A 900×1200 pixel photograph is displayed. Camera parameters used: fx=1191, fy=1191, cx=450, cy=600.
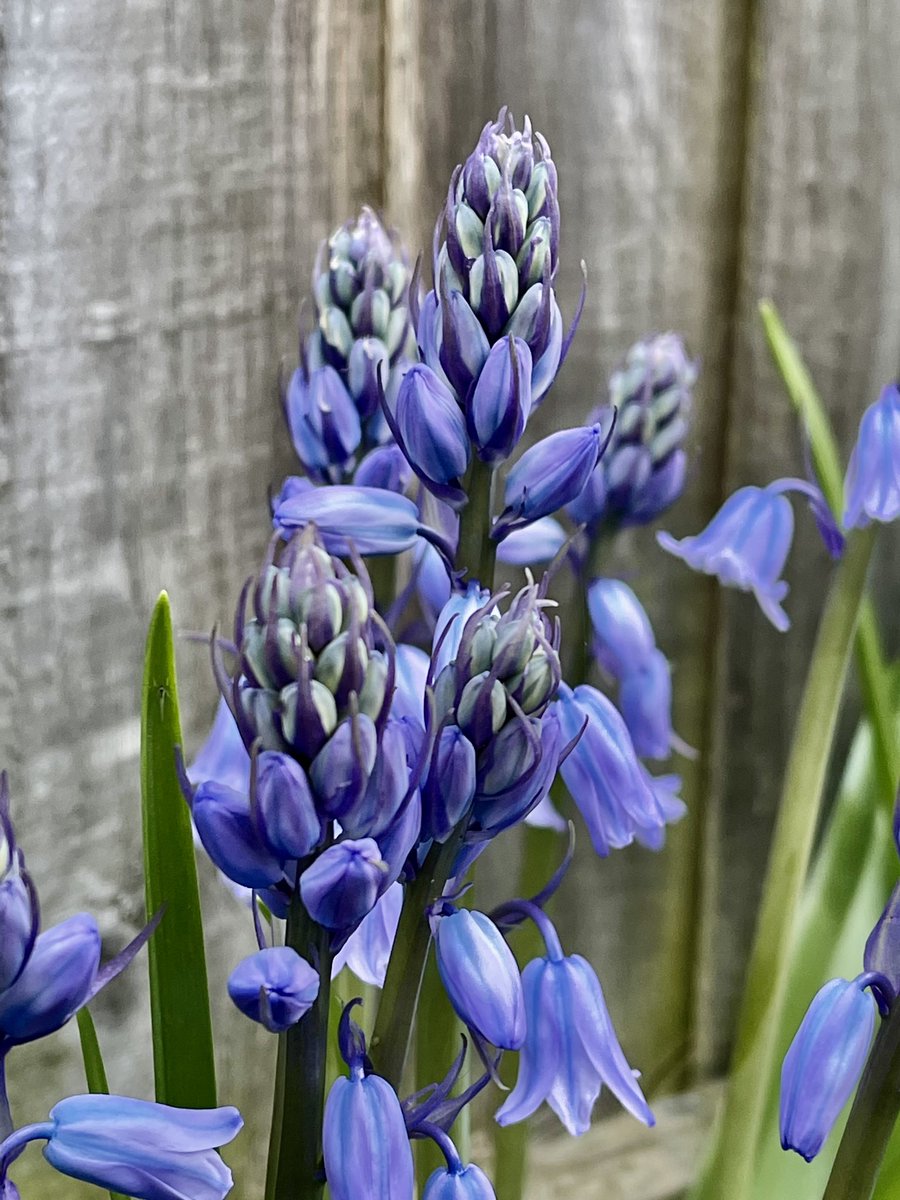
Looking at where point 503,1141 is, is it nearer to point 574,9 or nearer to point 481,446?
point 481,446

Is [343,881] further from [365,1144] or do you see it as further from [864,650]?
[864,650]

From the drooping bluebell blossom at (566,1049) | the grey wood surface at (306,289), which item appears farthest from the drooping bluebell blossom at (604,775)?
the grey wood surface at (306,289)

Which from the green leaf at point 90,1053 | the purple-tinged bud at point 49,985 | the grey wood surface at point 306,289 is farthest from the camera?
the grey wood surface at point 306,289

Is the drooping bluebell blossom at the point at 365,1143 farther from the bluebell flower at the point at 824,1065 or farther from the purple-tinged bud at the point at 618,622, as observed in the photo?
the purple-tinged bud at the point at 618,622

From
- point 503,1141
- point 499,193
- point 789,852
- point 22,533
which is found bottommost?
point 503,1141

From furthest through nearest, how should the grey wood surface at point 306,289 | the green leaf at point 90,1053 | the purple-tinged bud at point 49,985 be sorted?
the grey wood surface at point 306,289 → the green leaf at point 90,1053 → the purple-tinged bud at point 49,985

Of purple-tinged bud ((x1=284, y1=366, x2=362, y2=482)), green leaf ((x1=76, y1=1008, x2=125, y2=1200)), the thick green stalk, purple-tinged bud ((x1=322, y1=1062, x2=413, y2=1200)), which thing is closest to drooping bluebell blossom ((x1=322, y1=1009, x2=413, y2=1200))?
purple-tinged bud ((x1=322, y1=1062, x2=413, y2=1200))

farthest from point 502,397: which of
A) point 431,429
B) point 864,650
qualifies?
point 864,650

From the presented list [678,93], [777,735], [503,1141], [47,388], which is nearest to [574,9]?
[678,93]
